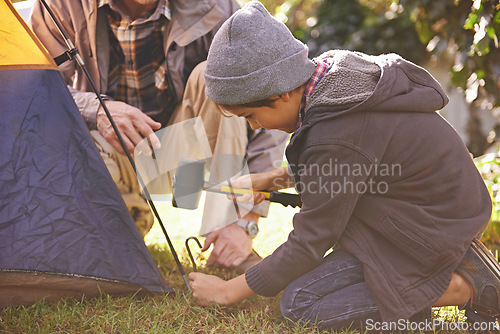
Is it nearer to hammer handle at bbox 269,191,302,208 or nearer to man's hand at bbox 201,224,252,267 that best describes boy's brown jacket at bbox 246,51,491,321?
hammer handle at bbox 269,191,302,208

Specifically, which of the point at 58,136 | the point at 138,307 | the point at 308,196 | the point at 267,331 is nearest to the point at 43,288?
the point at 138,307

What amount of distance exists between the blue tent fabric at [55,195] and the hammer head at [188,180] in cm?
20

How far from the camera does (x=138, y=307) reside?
66.9 inches

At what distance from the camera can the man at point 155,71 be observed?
2068 mm

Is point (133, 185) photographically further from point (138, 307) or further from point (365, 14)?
point (365, 14)

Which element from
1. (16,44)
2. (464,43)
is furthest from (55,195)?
(464,43)

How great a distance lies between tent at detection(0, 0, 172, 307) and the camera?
1597 mm

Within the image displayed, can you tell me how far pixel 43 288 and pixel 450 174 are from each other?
1252mm

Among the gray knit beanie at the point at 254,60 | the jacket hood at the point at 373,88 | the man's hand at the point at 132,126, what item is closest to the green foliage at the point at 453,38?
the jacket hood at the point at 373,88

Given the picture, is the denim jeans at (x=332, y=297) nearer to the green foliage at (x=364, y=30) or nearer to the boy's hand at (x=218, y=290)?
the boy's hand at (x=218, y=290)

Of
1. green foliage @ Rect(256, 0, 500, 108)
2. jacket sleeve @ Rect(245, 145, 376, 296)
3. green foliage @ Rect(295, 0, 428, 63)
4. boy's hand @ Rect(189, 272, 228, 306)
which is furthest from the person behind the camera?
green foliage @ Rect(295, 0, 428, 63)

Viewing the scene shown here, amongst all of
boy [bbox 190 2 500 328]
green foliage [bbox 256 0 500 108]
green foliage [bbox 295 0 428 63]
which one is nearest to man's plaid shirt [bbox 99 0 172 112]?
boy [bbox 190 2 500 328]

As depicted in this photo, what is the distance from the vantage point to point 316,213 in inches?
57.8

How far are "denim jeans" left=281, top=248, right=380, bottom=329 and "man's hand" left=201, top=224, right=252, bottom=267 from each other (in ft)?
1.54
